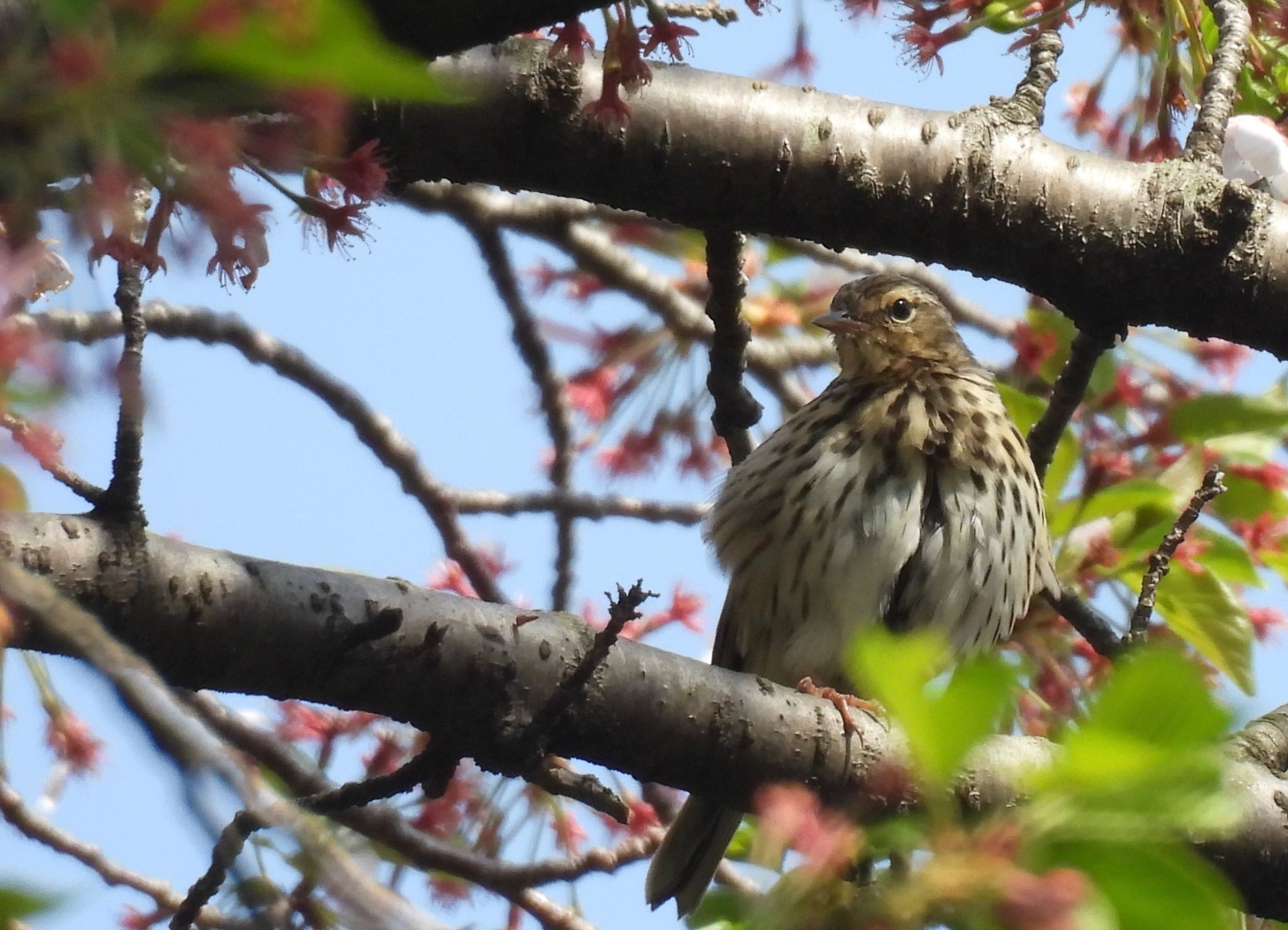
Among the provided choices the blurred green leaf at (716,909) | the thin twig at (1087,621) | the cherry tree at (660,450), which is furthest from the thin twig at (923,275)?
the blurred green leaf at (716,909)

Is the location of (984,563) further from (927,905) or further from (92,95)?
(92,95)

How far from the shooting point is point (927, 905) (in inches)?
47.1

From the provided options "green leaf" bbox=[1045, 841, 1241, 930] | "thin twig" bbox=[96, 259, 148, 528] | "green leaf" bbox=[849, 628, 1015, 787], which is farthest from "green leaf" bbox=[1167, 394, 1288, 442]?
"green leaf" bbox=[849, 628, 1015, 787]

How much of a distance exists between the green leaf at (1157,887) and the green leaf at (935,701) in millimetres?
153

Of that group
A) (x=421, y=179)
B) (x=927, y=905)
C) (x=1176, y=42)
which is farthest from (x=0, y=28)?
(x=1176, y=42)

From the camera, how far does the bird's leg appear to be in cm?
307

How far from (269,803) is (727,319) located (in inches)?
121

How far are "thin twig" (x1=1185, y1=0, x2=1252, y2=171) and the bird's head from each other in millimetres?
1706

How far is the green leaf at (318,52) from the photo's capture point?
2.69 feet

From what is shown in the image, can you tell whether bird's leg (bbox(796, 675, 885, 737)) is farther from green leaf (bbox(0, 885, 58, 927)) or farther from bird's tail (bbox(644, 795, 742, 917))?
green leaf (bbox(0, 885, 58, 927))

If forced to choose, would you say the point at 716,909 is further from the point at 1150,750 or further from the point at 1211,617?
the point at 1211,617

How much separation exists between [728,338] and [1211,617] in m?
1.53

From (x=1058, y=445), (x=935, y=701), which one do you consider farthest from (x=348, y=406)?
(x=935, y=701)

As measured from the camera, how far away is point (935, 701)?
3.49ft
